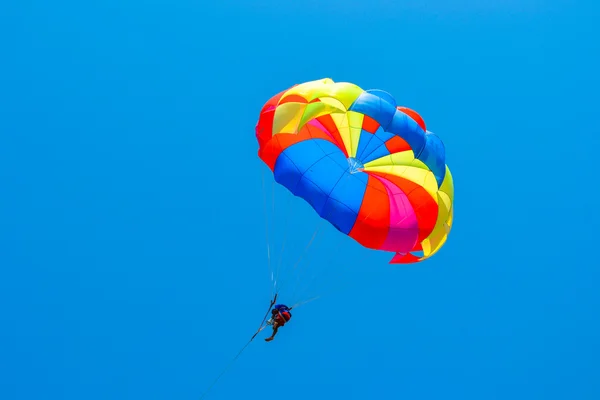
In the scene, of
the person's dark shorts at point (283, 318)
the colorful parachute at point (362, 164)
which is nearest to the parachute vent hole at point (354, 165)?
the colorful parachute at point (362, 164)

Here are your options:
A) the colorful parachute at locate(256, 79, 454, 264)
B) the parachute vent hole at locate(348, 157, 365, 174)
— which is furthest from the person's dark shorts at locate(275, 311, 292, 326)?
the parachute vent hole at locate(348, 157, 365, 174)

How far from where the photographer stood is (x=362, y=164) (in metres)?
15.9

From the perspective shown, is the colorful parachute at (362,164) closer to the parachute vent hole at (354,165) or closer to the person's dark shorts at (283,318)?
the parachute vent hole at (354,165)

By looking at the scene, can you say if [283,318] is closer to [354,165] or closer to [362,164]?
[354,165]

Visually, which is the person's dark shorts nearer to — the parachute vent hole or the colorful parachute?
the colorful parachute

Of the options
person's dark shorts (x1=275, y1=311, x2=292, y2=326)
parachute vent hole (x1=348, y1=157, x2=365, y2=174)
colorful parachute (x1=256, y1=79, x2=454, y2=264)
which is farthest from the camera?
parachute vent hole (x1=348, y1=157, x2=365, y2=174)

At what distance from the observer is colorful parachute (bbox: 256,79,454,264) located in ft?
45.3

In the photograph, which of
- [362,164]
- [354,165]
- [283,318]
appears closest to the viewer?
[283,318]

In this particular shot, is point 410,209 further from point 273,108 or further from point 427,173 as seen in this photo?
point 273,108

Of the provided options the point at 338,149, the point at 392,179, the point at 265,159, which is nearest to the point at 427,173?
the point at 392,179

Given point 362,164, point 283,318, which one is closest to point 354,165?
point 362,164

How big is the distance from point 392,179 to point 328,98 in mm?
2567

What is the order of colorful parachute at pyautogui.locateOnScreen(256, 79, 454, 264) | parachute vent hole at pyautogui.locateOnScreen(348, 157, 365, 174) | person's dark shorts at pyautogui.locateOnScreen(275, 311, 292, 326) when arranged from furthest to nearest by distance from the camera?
parachute vent hole at pyautogui.locateOnScreen(348, 157, 365, 174), person's dark shorts at pyautogui.locateOnScreen(275, 311, 292, 326), colorful parachute at pyautogui.locateOnScreen(256, 79, 454, 264)

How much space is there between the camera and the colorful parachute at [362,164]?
13.8m
